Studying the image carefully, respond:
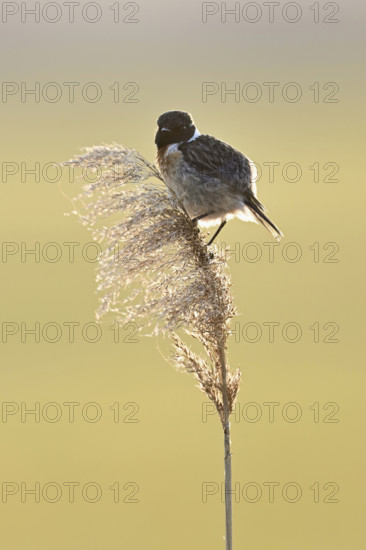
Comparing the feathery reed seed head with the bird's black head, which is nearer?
the feathery reed seed head

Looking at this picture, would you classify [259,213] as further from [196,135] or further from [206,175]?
[196,135]

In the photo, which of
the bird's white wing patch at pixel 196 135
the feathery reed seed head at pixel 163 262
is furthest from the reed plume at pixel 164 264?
the bird's white wing patch at pixel 196 135

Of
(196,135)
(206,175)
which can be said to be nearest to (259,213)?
(206,175)

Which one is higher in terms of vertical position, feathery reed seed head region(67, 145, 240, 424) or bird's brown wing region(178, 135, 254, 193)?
bird's brown wing region(178, 135, 254, 193)

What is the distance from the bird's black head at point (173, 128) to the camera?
14.7ft

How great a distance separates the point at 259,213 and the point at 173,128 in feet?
2.92

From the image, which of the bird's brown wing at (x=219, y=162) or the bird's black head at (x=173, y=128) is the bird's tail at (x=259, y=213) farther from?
the bird's black head at (x=173, y=128)

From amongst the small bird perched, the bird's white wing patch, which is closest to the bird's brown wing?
the small bird perched

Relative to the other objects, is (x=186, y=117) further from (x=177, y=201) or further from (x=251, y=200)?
(x=177, y=201)

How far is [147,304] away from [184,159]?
166 cm

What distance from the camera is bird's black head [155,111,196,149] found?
176 inches

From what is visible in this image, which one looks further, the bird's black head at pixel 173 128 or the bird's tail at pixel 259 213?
the bird's black head at pixel 173 128

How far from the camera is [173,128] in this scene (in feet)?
14.8

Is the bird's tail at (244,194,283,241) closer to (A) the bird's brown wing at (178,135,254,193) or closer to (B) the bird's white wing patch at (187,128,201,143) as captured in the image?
(A) the bird's brown wing at (178,135,254,193)
